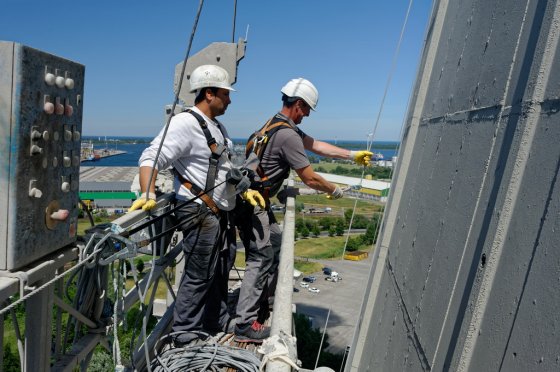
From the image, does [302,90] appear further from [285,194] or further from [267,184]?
[285,194]

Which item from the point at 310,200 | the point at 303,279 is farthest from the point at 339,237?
the point at 310,200

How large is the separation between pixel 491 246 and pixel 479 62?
3.18ft

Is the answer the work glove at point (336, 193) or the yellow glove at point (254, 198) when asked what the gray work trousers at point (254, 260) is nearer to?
the yellow glove at point (254, 198)

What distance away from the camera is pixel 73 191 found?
97.7 inches

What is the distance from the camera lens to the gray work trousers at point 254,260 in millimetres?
4297

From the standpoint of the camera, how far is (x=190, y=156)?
3820mm

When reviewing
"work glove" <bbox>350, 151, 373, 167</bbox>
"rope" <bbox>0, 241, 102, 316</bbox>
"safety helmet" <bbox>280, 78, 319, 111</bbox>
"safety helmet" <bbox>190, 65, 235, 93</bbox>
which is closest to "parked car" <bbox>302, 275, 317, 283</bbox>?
"work glove" <bbox>350, 151, 373, 167</bbox>

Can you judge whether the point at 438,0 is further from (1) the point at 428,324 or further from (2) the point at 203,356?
(2) the point at 203,356

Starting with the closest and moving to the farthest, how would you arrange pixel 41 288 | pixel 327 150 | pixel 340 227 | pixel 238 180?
1. pixel 41 288
2. pixel 238 180
3. pixel 327 150
4. pixel 340 227

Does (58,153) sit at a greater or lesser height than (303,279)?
greater

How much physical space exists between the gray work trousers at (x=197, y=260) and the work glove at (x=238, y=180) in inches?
11.4

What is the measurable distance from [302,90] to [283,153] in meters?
0.66

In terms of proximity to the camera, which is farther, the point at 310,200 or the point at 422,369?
the point at 310,200

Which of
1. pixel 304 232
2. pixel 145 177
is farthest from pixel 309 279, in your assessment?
pixel 145 177
